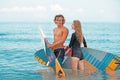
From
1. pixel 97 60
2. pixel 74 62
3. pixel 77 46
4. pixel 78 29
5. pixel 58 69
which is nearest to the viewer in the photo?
pixel 78 29

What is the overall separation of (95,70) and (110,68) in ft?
1.44

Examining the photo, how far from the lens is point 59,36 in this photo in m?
8.37

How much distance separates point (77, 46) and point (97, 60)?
1.13 m

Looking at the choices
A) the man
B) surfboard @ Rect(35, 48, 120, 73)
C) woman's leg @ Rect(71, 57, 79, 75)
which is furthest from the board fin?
surfboard @ Rect(35, 48, 120, 73)

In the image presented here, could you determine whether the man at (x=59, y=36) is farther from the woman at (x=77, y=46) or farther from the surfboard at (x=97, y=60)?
the surfboard at (x=97, y=60)

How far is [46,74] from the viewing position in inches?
369

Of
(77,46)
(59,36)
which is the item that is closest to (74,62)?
(77,46)

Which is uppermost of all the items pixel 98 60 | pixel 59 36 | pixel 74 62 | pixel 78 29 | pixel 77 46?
pixel 78 29

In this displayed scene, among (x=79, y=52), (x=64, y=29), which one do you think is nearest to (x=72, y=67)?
(x=79, y=52)

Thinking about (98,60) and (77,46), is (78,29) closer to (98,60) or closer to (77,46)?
(77,46)

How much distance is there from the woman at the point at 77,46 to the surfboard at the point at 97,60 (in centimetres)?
41

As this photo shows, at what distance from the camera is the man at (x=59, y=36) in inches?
326

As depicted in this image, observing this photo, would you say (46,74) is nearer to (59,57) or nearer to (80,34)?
(59,57)

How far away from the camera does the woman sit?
8.32 meters
